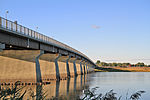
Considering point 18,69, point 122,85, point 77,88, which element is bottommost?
point 122,85

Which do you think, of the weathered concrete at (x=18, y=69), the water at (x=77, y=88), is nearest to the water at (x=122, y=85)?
the water at (x=77, y=88)

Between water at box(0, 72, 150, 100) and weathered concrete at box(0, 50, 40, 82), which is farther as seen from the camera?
weathered concrete at box(0, 50, 40, 82)

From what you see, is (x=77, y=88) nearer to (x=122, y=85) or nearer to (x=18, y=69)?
(x=122, y=85)

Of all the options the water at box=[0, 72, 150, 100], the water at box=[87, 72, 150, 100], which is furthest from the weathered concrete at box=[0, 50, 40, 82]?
the water at box=[87, 72, 150, 100]

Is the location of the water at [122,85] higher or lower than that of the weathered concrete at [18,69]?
lower

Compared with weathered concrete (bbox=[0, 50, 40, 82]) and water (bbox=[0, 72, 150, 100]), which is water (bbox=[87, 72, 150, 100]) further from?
weathered concrete (bbox=[0, 50, 40, 82])

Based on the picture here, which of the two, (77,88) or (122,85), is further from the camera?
(122,85)

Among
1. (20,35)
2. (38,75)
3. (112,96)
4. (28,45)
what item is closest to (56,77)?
(38,75)

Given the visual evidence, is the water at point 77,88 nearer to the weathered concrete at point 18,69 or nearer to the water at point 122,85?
the water at point 122,85

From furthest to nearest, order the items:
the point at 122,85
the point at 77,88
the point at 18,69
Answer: the point at 122,85 < the point at 18,69 < the point at 77,88

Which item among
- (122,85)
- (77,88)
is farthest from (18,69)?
(122,85)

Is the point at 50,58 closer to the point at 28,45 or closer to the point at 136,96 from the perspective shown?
the point at 28,45

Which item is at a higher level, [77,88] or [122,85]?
[77,88]

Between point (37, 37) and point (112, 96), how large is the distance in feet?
137
